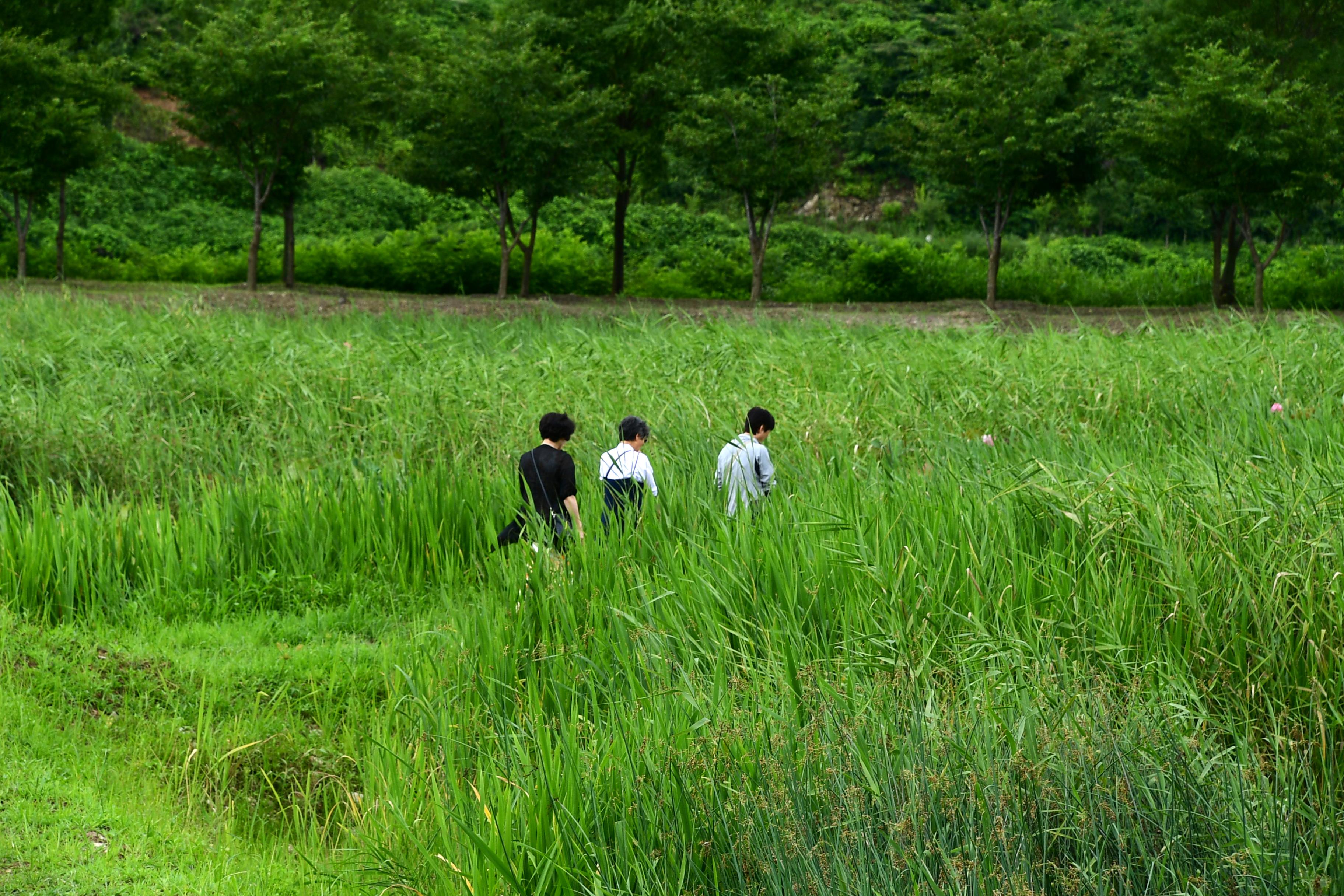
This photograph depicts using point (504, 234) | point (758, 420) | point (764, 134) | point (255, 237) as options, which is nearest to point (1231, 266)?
point (764, 134)

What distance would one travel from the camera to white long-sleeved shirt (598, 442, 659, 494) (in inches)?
247

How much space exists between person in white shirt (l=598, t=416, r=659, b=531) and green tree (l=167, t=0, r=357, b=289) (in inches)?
614

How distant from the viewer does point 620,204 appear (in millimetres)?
24609

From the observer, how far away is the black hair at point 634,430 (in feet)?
21.2

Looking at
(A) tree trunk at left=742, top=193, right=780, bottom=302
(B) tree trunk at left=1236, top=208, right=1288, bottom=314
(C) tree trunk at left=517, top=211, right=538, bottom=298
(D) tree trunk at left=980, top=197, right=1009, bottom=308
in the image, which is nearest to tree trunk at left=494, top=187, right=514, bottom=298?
(C) tree trunk at left=517, top=211, right=538, bottom=298

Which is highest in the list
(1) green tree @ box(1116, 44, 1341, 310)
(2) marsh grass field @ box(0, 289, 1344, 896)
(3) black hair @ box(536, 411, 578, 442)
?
(1) green tree @ box(1116, 44, 1341, 310)

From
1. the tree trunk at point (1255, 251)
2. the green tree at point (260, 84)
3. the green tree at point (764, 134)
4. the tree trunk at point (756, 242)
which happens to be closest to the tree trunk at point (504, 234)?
the green tree at point (260, 84)

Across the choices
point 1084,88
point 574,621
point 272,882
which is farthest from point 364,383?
point 1084,88

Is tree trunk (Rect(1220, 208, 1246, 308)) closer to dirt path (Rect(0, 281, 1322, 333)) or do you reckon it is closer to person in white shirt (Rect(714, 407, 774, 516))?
dirt path (Rect(0, 281, 1322, 333))

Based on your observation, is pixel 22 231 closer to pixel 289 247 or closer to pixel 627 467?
pixel 289 247

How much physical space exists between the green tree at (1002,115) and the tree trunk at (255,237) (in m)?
12.8

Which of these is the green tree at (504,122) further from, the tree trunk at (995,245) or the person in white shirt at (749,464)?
the person in white shirt at (749,464)

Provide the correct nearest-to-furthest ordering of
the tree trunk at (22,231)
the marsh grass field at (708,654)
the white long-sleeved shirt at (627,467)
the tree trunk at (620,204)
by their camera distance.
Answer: the marsh grass field at (708,654)
the white long-sleeved shirt at (627,467)
the tree trunk at (22,231)
the tree trunk at (620,204)

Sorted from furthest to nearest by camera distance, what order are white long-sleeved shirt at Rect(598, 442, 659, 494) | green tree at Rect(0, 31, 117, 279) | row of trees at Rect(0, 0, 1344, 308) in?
1. green tree at Rect(0, 31, 117, 279)
2. row of trees at Rect(0, 0, 1344, 308)
3. white long-sleeved shirt at Rect(598, 442, 659, 494)
